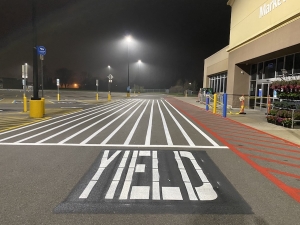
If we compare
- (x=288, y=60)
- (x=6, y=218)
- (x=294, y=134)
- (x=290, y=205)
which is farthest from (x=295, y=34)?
(x=6, y=218)

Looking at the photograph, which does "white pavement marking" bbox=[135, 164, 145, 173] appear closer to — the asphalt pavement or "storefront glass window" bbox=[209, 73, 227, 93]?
the asphalt pavement

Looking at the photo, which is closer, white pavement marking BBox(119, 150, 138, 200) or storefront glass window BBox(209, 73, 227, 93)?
white pavement marking BBox(119, 150, 138, 200)

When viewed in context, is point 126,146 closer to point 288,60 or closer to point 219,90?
point 288,60

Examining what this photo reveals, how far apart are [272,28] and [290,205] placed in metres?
15.4

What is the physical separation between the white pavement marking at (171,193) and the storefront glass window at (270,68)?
18.4 metres

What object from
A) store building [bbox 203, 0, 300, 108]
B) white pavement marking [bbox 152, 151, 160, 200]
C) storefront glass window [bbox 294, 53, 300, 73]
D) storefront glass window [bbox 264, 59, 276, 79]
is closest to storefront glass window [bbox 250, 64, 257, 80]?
store building [bbox 203, 0, 300, 108]

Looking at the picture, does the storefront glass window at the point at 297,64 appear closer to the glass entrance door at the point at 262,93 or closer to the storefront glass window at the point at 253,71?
the glass entrance door at the point at 262,93

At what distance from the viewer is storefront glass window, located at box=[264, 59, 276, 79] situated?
64.5 feet

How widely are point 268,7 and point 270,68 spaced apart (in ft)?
16.5

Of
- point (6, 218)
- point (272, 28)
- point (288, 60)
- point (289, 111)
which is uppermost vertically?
point (272, 28)

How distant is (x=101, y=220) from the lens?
3.28 meters

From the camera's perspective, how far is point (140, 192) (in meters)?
4.17

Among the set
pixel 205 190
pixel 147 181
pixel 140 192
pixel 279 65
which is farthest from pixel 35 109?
pixel 279 65

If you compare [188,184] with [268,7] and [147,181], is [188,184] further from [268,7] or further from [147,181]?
[268,7]
